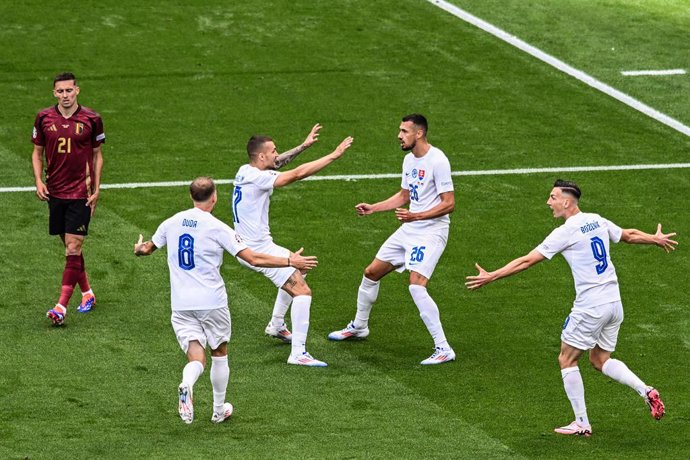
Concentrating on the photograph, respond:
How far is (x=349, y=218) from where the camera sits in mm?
20672

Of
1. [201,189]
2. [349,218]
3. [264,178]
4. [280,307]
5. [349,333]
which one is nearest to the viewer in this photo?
[201,189]

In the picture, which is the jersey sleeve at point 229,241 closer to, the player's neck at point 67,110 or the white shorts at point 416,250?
the white shorts at point 416,250

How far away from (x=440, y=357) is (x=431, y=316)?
43 centimetres

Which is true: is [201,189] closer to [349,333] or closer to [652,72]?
[349,333]

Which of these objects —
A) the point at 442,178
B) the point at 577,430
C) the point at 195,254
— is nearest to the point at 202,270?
the point at 195,254

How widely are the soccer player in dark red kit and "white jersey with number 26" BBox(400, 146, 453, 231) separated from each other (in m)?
3.43

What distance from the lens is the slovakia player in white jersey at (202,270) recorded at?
13.5 metres

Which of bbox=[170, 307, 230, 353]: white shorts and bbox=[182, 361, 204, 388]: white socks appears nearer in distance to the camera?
bbox=[182, 361, 204, 388]: white socks

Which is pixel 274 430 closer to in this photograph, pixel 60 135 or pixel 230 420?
pixel 230 420

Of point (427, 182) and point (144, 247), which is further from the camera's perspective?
point (427, 182)

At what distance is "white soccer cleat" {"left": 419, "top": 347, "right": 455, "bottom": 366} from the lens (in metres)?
15.8

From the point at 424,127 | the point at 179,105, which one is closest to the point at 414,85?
the point at 179,105

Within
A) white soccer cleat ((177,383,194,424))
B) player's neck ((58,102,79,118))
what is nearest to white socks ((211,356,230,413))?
white soccer cleat ((177,383,194,424))

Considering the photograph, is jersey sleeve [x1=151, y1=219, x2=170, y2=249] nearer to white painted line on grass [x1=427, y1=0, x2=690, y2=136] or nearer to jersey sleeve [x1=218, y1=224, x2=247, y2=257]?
jersey sleeve [x1=218, y1=224, x2=247, y2=257]
